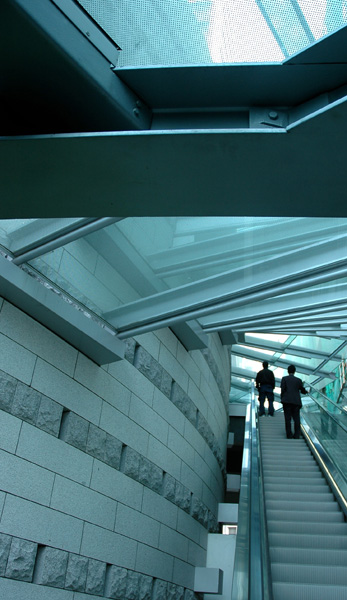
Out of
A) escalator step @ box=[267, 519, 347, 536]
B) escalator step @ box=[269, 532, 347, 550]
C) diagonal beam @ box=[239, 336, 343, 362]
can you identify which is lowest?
escalator step @ box=[269, 532, 347, 550]

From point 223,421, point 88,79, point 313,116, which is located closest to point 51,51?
point 88,79

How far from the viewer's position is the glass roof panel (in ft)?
8.09

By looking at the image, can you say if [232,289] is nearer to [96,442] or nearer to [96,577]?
[96,442]

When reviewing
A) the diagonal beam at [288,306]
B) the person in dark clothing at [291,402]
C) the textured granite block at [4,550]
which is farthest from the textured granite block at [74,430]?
the person in dark clothing at [291,402]

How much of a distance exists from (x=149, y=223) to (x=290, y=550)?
3.64 metres

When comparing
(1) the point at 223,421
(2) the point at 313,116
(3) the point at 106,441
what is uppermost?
(1) the point at 223,421

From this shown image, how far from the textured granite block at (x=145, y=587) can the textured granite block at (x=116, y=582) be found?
506 mm

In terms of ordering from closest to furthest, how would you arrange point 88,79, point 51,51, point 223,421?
point 51,51 → point 88,79 → point 223,421

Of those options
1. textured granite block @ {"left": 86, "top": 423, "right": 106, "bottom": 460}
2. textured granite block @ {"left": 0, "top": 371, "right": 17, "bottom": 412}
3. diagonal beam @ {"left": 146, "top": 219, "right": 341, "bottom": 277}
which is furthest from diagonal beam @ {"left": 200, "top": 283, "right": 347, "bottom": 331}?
textured granite block @ {"left": 0, "top": 371, "right": 17, "bottom": 412}

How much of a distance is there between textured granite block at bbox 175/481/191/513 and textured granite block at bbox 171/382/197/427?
1101 mm

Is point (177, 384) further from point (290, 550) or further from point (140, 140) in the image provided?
point (140, 140)

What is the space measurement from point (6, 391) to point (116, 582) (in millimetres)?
2739

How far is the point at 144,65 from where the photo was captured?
279 cm

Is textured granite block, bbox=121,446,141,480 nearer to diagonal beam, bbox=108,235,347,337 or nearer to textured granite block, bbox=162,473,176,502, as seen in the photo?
textured granite block, bbox=162,473,176,502
